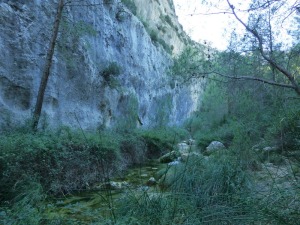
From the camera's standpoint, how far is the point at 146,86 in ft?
67.6

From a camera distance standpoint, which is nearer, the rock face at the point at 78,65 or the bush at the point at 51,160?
the bush at the point at 51,160

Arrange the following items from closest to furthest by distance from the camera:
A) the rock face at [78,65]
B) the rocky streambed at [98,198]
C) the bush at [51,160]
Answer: the rocky streambed at [98,198], the bush at [51,160], the rock face at [78,65]

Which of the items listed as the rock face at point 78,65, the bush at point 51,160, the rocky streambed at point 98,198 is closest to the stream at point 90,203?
the rocky streambed at point 98,198

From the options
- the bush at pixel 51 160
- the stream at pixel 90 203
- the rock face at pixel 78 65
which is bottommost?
the stream at pixel 90 203

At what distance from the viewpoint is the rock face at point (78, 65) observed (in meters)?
8.47

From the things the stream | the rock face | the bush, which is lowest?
the stream

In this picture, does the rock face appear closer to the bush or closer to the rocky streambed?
the bush

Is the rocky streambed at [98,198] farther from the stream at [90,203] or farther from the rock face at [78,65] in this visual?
the rock face at [78,65]

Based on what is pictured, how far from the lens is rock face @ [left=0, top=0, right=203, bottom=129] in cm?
847

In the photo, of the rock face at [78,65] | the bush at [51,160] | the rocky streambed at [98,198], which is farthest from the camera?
the rock face at [78,65]

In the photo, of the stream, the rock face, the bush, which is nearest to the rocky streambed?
the stream

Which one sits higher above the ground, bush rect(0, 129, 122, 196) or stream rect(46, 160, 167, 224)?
bush rect(0, 129, 122, 196)

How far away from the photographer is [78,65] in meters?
11.4

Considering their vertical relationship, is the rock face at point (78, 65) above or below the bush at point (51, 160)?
above
